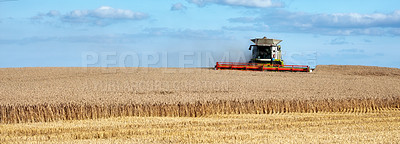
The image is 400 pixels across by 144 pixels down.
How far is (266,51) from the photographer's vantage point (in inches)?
1193

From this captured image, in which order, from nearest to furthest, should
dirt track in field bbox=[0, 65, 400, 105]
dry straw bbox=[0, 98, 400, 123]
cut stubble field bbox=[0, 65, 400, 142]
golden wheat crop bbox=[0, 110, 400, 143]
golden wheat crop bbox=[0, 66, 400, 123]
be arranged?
golden wheat crop bbox=[0, 110, 400, 143], cut stubble field bbox=[0, 65, 400, 142], dry straw bbox=[0, 98, 400, 123], golden wheat crop bbox=[0, 66, 400, 123], dirt track in field bbox=[0, 65, 400, 105]

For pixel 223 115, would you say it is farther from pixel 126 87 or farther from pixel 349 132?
pixel 126 87

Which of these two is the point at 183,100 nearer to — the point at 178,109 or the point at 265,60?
the point at 178,109

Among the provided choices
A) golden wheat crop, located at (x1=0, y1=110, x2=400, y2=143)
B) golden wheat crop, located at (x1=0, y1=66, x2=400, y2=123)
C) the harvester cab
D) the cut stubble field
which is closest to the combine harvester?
the harvester cab

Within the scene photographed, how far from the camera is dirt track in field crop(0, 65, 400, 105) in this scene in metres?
15.6

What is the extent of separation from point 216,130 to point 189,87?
8.76 m

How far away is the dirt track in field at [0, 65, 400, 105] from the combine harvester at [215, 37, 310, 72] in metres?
1.48

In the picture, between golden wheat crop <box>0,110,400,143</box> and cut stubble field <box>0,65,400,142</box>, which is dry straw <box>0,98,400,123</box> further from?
golden wheat crop <box>0,110,400,143</box>

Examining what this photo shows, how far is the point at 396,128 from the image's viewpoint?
12406 mm

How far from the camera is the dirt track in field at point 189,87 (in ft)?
51.3

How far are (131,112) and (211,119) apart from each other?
232 centimetres

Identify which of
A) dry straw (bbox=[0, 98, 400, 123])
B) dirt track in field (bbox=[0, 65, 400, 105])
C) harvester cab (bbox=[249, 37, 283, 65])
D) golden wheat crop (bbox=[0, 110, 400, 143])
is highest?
harvester cab (bbox=[249, 37, 283, 65])

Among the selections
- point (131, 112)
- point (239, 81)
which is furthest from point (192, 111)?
point (239, 81)

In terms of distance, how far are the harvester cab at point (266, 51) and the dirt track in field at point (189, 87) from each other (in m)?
2.27
